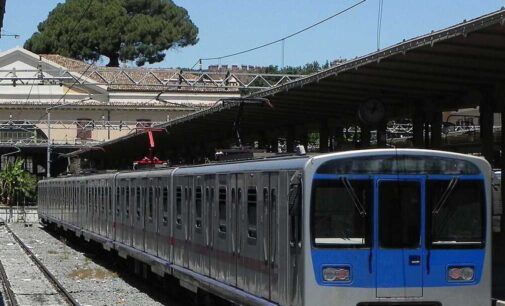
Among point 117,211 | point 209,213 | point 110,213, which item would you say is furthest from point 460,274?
point 110,213

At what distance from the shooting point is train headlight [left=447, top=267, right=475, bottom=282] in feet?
35.0

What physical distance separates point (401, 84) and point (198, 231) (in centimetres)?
689

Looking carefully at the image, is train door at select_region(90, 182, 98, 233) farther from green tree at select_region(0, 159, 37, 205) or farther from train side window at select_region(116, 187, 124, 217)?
green tree at select_region(0, 159, 37, 205)

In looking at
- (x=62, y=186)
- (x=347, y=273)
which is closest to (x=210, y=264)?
(x=347, y=273)

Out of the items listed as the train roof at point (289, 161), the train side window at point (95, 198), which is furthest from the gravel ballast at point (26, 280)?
the train roof at point (289, 161)

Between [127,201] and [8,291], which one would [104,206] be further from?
[8,291]

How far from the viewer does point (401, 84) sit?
21.2 m

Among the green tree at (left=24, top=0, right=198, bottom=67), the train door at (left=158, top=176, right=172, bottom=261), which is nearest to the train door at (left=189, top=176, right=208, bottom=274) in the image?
the train door at (left=158, top=176, right=172, bottom=261)

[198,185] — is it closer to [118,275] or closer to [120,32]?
[118,275]

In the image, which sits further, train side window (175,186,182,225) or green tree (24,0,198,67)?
green tree (24,0,198,67)

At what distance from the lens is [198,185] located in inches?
629

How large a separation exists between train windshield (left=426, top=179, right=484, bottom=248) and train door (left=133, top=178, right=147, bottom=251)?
1103 centimetres

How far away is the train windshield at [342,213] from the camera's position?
1042 centimetres

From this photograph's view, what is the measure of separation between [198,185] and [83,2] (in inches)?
3301
